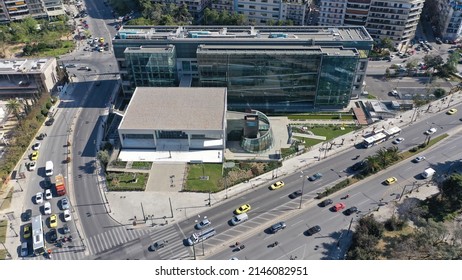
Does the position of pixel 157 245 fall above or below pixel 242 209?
below

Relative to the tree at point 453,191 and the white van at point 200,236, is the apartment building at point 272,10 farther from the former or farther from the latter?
the white van at point 200,236

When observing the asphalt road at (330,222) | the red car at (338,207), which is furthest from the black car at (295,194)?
the red car at (338,207)

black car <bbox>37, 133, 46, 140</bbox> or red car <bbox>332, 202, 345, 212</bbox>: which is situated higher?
black car <bbox>37, 133, 46, 140</bbox>

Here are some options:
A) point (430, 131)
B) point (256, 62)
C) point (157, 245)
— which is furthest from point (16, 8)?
point (430, 131)

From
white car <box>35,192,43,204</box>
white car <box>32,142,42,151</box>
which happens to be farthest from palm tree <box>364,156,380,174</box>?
white car <box>32,142,42,151</box>

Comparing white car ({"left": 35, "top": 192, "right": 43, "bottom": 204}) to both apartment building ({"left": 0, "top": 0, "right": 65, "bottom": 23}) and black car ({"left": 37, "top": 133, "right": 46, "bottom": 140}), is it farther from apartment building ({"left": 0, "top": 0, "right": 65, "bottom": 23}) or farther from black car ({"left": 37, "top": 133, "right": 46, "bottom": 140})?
apartment building ({"left": 0, "top": 0, "right": 65, "bottom": 23})

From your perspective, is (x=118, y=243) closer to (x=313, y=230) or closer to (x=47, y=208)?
(x=47, y=208)
